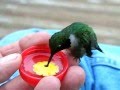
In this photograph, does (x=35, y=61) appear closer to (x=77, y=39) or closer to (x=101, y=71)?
(x=77, y=39)

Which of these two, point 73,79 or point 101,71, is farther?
point 101,71

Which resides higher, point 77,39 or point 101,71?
point 77,39

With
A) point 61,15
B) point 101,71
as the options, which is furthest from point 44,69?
point 61,15

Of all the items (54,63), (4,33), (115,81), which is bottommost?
(4,33)

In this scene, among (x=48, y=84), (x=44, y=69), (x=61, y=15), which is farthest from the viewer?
(x=61, y=15)

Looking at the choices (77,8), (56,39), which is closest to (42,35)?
(56,39)

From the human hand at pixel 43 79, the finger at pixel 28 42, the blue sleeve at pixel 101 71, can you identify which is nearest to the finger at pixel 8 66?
the human hand at pixel 43 79

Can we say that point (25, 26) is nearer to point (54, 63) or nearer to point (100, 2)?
point (100, 2)
